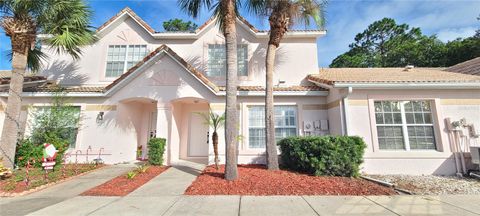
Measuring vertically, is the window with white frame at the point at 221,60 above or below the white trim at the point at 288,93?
above

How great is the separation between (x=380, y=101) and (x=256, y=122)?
5629mm

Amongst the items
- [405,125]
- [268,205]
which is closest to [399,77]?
[405,125]

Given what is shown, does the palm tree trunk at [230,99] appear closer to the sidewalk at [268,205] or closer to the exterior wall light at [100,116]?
the sidewalk at [268,205]

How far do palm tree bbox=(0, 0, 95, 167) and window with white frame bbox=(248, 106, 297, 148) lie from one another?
8.80 meters

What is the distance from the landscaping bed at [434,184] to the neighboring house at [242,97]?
0.63 metres

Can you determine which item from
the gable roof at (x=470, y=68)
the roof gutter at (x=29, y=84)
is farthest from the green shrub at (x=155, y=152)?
the gable roof at (x=470, y=68)

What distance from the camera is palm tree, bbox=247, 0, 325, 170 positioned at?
28.1 feet

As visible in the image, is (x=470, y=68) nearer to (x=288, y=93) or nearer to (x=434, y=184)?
(x=434, y=184)

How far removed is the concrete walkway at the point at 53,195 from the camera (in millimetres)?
5258

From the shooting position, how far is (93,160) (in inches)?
429

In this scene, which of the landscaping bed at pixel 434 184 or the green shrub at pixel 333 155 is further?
the green shrub at pixel 333 155

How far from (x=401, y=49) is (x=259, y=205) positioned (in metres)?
32.9

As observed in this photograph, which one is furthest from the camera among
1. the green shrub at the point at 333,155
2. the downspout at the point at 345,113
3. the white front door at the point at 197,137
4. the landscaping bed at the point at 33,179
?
the white front door at the point at 197,137

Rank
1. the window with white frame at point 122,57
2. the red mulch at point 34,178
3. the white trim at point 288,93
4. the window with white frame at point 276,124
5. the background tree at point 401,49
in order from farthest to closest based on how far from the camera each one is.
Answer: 1. the background tree at point 401,49
2. the window with white frame at point 122,57
3. the window with white frame at point 276,124
4. the white trim at point 288,93
5. the red mulch at point 34,178
